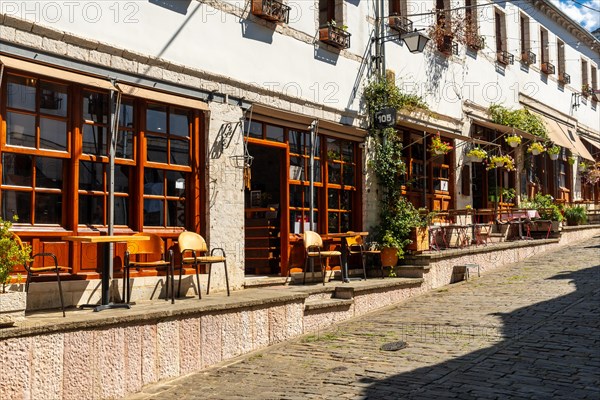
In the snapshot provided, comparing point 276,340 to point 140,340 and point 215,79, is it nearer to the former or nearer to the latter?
point 140,340

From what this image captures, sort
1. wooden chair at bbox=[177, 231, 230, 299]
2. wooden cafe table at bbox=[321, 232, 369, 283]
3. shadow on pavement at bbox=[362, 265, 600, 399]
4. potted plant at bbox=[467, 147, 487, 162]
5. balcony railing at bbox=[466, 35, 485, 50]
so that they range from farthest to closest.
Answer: balcony railing at bbox=[466, 35, 485, 50] → potted plant at bbox=[467, 147, 487, 162] → wooden cafe table at bbox=[321, 232, 369, 283] → wooden chair at bbox=[177, 231, 230, 299] → shadow on pavement at bbox=[362, 265, 600, 399]

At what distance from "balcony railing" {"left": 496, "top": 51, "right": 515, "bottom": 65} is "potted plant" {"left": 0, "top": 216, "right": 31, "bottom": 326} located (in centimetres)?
1496

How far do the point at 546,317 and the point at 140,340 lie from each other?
517 cm

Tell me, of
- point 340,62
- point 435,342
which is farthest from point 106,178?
point 340,62

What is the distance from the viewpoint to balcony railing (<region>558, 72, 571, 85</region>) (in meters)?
22.0

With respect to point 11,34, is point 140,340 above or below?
below

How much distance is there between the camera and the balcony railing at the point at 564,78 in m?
22.0

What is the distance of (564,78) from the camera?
22.3 metres

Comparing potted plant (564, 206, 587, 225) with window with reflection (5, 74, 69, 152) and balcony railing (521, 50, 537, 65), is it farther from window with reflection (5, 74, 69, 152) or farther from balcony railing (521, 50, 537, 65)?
window with reflection (5, 74, 69, 152)

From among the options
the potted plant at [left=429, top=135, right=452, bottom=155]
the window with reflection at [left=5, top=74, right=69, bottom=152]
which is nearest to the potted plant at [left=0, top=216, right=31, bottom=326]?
the window with reflection at [left=5, top=74, right=69, bottom=152]

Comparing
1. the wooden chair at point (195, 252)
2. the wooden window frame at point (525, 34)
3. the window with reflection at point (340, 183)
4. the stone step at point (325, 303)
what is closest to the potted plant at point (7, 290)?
the wooden chair at point (195, 252)

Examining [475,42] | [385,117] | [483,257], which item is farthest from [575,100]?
[385,117]

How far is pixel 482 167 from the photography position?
55.0 feet

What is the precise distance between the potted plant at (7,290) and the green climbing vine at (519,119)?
45.5ft
